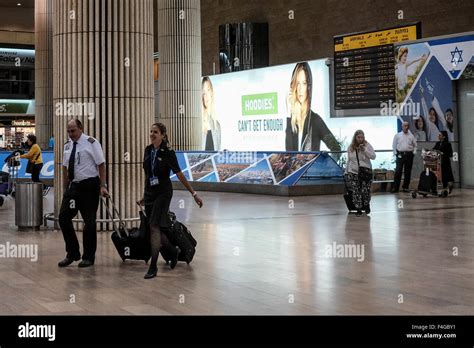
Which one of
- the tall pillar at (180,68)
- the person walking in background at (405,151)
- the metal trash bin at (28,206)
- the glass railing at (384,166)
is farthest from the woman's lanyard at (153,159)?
the tall pillar at (180,68)

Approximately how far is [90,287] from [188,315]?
1.90 metres

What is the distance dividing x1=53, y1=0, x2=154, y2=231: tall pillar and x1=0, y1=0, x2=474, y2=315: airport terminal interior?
0.02 metres

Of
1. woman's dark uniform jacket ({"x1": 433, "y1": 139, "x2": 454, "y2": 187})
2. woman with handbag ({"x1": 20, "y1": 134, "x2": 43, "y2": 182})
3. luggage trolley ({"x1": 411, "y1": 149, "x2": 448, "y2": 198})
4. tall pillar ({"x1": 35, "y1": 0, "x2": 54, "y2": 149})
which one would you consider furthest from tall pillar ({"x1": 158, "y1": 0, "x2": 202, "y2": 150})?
tall pillar ({"x1": 35, "y1": 0, "x2": 54, "y2": 149})

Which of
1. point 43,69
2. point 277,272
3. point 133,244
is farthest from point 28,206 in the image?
point 43,69

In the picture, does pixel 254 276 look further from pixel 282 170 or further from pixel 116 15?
pixel 282 170

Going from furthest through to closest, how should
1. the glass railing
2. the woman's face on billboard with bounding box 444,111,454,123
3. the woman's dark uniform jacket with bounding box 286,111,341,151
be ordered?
the woman's dark uniform jacket with bounding box 286,111,341,151 < the glass railing < the woman's face on billboard with bounding box 444,111,454,123

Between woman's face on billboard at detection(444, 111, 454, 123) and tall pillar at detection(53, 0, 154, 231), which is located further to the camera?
woman's face on billboard at detection(444, 111, 454, 123)

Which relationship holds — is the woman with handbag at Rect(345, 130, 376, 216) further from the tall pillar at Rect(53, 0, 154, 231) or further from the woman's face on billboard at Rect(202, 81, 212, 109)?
the woman's face on billboard at Rect(202, 81, 212, 109)

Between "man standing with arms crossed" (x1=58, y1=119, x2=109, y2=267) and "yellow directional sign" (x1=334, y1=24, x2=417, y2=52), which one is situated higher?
"yellow directional sign" (x1=334, y1=24, x2=417, y2=52)

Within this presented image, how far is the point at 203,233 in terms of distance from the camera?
42.4ft

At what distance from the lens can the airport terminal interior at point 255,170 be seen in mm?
8281

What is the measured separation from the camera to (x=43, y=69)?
3528cm

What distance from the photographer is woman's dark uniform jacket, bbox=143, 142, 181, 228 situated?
9.02 metres

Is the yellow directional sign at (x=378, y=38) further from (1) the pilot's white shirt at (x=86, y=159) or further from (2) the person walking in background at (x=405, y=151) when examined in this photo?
(1) the pilot's white shirt at (x=86, y=159)
